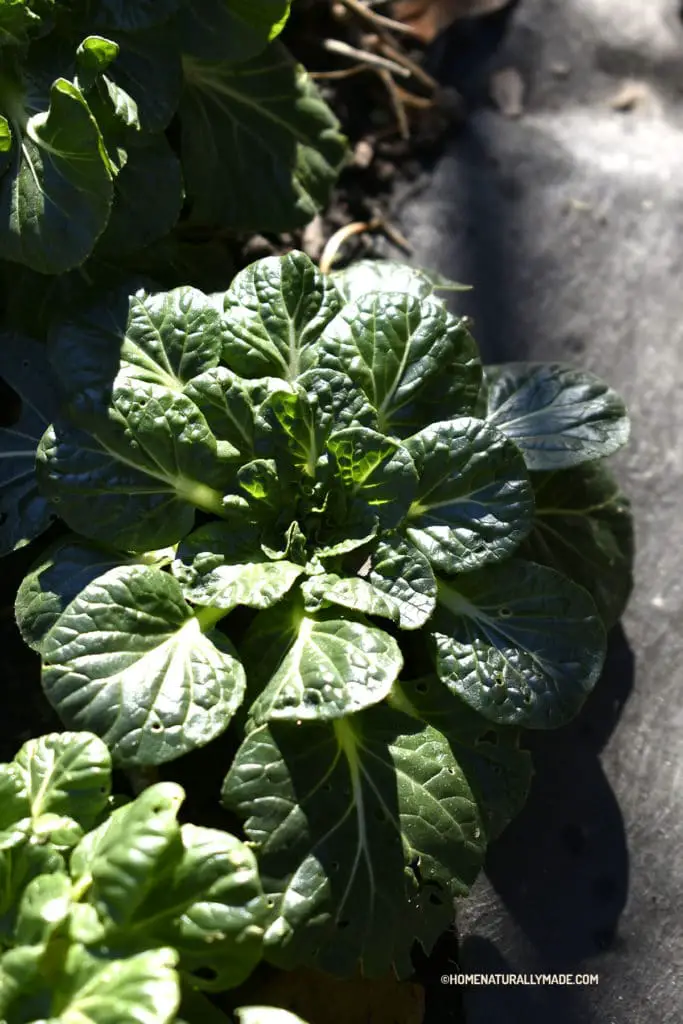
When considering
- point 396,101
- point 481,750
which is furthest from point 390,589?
point 396,101

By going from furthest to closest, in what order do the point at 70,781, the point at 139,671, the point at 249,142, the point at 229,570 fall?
the point at 249,142 → the point at 229,570 → the point at 139,671 → the point at 70,781

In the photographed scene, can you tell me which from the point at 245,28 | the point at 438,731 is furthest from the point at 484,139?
the point at 438,731

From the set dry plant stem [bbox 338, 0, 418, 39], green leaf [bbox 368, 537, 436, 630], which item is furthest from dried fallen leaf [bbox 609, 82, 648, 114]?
green leaf [bbox 368, 537, 436, 630]

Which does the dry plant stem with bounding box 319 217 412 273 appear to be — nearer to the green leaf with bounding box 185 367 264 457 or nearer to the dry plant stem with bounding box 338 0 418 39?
the dry plant stem with bounding box 338 0 418 39

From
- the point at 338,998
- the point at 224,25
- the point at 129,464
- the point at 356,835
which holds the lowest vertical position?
the point at 338,998

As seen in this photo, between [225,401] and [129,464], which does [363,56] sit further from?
[129,464]

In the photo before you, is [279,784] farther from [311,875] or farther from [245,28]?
[245,28]

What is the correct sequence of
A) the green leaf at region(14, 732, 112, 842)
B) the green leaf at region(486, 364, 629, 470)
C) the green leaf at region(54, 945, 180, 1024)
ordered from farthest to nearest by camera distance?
1. the green leaf at region(486, 364, 629, 470)
2. the green leaf at region(14, 732, 112, 842)
3. the green leaf at region(54, 945, 180, 1024)

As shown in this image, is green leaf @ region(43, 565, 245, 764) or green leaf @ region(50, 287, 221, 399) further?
green leaf @ region(50, 287, 221, 399)
